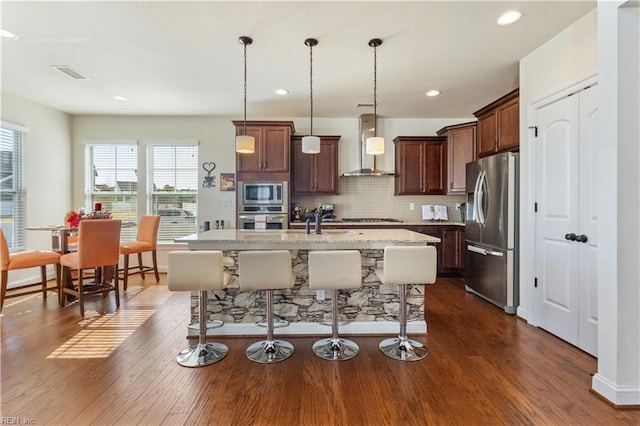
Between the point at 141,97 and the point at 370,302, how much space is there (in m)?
4.21

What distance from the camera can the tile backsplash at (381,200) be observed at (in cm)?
549

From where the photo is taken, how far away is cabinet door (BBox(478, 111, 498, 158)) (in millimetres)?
3752

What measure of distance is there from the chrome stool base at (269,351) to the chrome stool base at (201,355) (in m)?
0.22

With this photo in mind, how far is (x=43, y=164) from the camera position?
471 centimetres

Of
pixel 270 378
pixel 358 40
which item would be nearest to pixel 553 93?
pixel 358 40

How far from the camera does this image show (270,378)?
6.93 feet

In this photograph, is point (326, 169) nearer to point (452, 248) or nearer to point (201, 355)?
point (452, 248)

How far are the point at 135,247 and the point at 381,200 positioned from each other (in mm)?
4075

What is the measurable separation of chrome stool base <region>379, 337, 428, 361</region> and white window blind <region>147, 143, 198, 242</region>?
161 inches

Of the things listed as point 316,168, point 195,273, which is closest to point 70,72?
point 195,273

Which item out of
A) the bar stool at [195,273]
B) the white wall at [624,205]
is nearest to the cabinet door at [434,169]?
the white wall at [624,205]

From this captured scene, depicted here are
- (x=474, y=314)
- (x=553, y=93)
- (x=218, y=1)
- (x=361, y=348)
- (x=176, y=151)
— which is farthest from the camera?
(x=176, y=151)

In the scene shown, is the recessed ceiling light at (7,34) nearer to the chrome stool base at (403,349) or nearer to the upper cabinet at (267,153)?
the upper cabinet at (267,153)

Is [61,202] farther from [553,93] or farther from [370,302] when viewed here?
[553,93]
